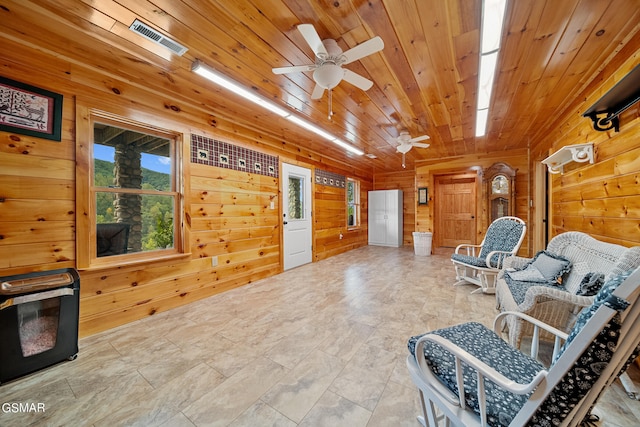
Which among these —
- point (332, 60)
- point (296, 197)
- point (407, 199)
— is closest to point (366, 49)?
point (332, 60)

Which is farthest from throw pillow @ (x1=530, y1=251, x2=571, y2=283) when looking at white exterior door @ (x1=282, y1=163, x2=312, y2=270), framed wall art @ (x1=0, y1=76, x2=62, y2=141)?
framed wall art @ (x1=0, y1=76, x2=62, y2=141)

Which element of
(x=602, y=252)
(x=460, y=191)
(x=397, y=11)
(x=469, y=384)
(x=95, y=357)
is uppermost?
(x=397, y=11)

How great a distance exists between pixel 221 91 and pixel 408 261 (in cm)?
442

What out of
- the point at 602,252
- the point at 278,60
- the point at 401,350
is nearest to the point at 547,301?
the point at 602,252

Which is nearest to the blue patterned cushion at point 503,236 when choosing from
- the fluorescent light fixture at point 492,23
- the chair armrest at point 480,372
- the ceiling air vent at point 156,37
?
the fluorescent light fixture at point 492,23

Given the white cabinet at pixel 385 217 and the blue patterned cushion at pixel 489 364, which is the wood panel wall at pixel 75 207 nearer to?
the blue patterned cushion at pixel 489 364

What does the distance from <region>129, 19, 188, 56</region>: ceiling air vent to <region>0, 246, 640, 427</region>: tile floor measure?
7.78 feet

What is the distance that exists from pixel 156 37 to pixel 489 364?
9.32 feet

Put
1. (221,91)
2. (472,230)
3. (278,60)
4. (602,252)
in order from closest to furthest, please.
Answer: (602,252) → (278,60) → (221,91) → (472,230)

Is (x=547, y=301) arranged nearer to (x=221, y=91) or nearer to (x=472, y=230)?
(x=221, y=91)

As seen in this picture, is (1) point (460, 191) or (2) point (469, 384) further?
(1) point (460, 191)

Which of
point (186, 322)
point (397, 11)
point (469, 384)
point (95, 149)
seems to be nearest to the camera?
point (469, 384)

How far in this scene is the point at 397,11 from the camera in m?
1.51

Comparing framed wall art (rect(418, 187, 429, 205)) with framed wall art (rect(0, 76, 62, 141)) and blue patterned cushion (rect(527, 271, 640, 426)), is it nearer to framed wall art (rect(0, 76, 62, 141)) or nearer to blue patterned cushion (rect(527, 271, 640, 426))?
blue patterned cushion (rect(527, 271, 640, 426))
